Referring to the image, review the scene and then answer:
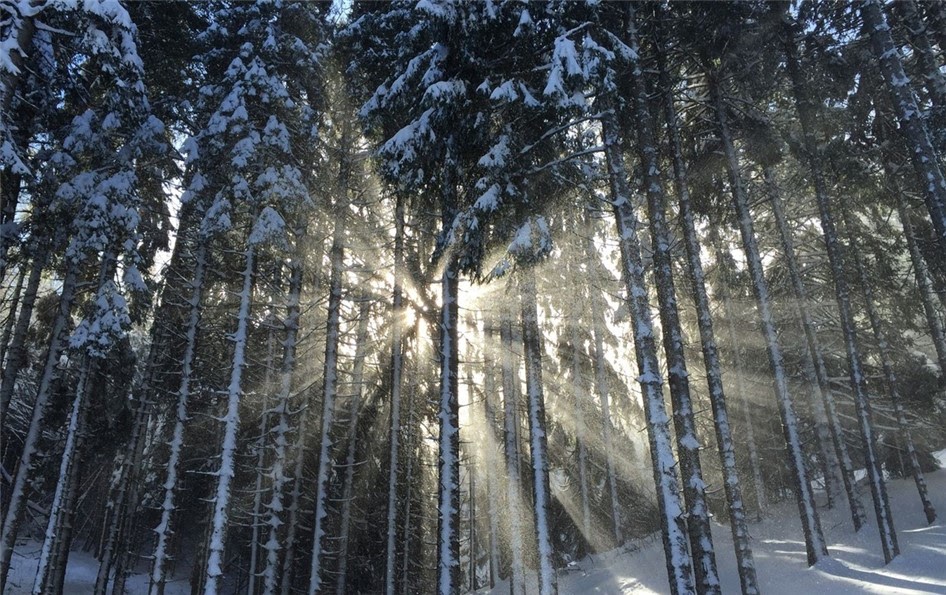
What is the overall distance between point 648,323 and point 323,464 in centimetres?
883

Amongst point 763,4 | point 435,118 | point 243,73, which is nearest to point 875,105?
point 763,4

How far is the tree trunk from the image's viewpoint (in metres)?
12.5

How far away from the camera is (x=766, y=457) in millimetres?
24266

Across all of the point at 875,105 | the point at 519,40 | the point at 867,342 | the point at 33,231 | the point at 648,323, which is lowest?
the point at 648,323

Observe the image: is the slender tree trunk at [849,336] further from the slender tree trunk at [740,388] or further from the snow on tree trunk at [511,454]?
the snow on tree trunk at [511,454]

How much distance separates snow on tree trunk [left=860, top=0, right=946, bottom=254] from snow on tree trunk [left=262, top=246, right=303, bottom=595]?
44.4ft

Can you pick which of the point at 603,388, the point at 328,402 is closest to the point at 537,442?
the point at 328,402

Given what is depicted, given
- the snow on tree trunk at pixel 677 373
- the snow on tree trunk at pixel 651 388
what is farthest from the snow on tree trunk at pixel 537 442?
the snow on tree trunk at pixel 677 373

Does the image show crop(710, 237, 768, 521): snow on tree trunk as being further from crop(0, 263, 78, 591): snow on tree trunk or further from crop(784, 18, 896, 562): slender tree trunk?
crop(0, 263, 78, 591): snow on tree trunk

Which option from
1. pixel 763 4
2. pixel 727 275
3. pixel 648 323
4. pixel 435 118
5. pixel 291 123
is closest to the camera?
pixel 648 323

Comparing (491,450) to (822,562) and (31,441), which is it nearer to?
(822,562)

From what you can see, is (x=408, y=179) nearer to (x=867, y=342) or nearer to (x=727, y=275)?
(x=727, y=275)

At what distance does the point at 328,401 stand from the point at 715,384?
9.45 metres

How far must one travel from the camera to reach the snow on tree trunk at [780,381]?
1241 centimetres
